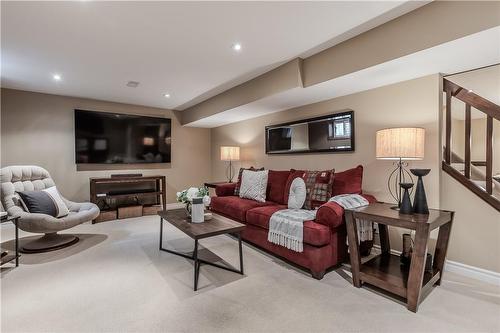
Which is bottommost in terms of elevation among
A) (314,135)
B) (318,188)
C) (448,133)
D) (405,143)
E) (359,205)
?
(359,205)

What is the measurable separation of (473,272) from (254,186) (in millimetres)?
2541

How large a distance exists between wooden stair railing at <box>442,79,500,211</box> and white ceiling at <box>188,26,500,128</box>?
9.2 inches

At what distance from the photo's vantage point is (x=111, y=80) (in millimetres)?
3752

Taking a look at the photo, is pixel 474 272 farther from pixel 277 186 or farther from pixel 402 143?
pixel 277 186

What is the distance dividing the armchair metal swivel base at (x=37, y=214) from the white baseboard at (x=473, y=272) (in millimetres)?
4244

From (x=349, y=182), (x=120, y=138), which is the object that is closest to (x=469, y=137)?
(x=349, y=182)

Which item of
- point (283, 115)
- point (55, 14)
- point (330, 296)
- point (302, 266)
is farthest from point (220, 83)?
point (330, 296)

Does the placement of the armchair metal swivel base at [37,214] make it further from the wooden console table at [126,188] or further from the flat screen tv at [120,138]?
the flat screen tv at [120,138]

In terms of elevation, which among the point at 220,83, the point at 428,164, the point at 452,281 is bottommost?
the point at 452,281

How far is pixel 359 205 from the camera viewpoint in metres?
2.40

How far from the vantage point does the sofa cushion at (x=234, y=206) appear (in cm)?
326

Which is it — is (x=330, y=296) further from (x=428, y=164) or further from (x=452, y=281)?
(x=428, y=164)

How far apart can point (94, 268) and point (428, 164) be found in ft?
11.8

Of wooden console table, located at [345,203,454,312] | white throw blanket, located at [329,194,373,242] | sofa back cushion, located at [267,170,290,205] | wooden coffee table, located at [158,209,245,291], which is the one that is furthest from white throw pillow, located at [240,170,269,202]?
wooden console table, located at [345,203,454,312]
